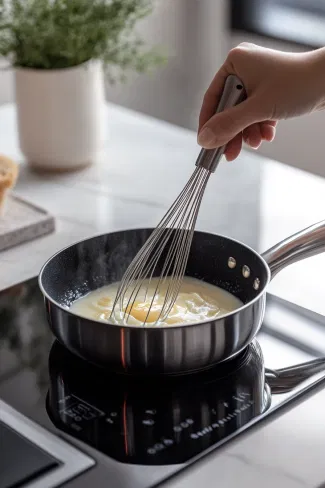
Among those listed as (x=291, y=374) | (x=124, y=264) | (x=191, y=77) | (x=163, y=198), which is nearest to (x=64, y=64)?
(x=163, y=198)

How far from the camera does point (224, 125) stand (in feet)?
2.68

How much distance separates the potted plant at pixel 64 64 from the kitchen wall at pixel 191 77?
37.0 inches

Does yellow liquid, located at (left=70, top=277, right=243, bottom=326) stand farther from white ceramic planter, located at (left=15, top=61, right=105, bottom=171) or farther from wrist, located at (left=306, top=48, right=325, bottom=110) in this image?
white ceramic planter, located at (left=15, top=61, right=105, bottom=171)

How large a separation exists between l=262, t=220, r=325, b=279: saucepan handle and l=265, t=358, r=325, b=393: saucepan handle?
0.38 feet

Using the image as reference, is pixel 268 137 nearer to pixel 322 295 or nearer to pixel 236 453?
pixel 322 295

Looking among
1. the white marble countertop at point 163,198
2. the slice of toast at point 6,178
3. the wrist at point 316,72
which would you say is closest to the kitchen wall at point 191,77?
the white marble countertop at point 163,198

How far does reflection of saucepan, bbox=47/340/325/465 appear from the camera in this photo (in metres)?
0.71

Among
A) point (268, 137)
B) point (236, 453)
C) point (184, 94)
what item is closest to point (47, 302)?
point (236, 453)

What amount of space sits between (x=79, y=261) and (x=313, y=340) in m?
0.26

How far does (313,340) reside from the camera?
87 cm

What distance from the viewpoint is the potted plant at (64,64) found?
123cm

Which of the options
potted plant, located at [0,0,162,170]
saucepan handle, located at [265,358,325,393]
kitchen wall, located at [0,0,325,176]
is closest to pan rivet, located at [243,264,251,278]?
saucepan handle, located at [265,358,325,393]

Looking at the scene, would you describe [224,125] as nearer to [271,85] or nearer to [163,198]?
[271,85]

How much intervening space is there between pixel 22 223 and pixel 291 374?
46cm
